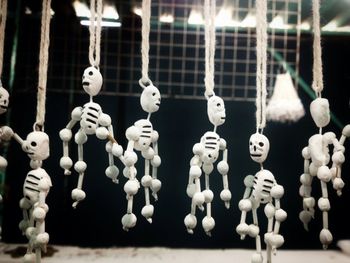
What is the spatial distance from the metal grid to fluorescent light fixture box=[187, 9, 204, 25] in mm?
14

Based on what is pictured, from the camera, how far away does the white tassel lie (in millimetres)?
1457

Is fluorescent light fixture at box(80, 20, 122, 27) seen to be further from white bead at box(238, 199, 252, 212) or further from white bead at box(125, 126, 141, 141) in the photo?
white bead at box(238, 199, 252, 212)

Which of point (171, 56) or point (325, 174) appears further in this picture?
point (171, 56)

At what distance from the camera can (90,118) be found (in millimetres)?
835

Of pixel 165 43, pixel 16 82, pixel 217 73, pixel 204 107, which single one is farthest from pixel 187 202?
pixel 16 82

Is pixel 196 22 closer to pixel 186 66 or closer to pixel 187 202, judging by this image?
pixel 186 66

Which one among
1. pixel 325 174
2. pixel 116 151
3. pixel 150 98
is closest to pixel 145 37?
pixel 150 98

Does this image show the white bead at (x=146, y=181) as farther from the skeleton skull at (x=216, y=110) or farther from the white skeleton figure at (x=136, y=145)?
the skeleton skull at (x=216, y=110)

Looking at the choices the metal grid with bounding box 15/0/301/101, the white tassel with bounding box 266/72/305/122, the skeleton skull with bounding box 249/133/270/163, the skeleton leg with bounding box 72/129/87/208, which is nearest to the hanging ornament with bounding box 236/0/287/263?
the skeleton skull with bounding box 249/133/270/163

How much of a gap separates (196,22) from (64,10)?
48 cm

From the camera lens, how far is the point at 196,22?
5.15 ft

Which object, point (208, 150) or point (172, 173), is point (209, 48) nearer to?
point (208, 150)

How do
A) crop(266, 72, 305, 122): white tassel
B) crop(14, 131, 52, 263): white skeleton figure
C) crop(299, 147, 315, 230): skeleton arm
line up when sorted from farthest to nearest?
crop(266, 72, 305, 122): white tassel
crop(299, 147, 315, 230): skeleton arm
crop(14, 131, 52, 263): white skeleton figure

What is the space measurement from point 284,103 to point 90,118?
829 mm
